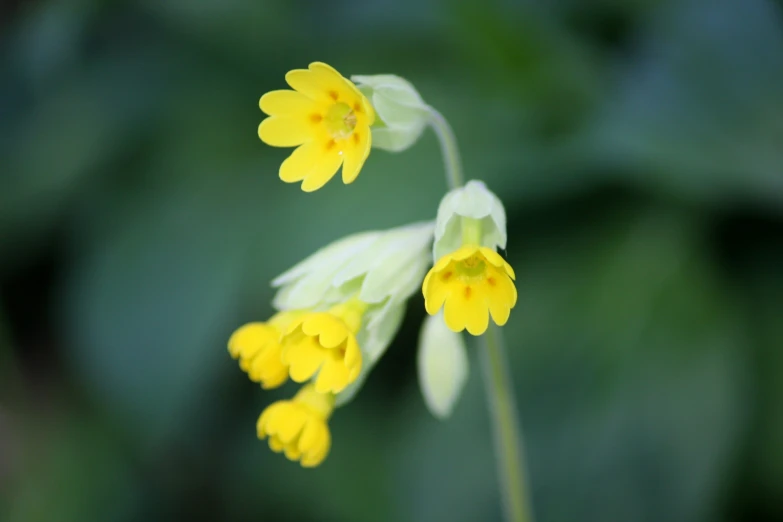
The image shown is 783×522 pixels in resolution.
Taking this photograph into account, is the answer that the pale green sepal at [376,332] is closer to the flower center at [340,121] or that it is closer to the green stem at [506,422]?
the green stem at [506,422]

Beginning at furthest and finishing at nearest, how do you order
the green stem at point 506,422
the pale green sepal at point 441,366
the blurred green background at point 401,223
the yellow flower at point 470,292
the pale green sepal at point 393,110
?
the blurred green background at point 401,223, the pale green sepal at point 441,366, the green stem at point 506,422, the pale green sepal at point 393,110, the yellow flower at point 470,292

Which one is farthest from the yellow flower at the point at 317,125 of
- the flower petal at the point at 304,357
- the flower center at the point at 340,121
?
the flower petal at the point at 304,357

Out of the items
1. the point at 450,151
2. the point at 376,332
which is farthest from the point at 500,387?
the point at 450,151

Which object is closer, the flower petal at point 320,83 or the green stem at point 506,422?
the flower petal at point 320,83

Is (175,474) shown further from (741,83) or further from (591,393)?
(741,83)

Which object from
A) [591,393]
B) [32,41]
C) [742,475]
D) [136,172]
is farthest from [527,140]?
[32,41]

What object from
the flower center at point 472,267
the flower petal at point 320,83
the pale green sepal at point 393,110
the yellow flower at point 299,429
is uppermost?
the pale green sepal at point 393,110

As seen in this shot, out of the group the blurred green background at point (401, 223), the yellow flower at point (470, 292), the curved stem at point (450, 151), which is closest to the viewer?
the yellow flower at point (470, 292)

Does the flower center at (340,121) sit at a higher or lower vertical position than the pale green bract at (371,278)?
higher
